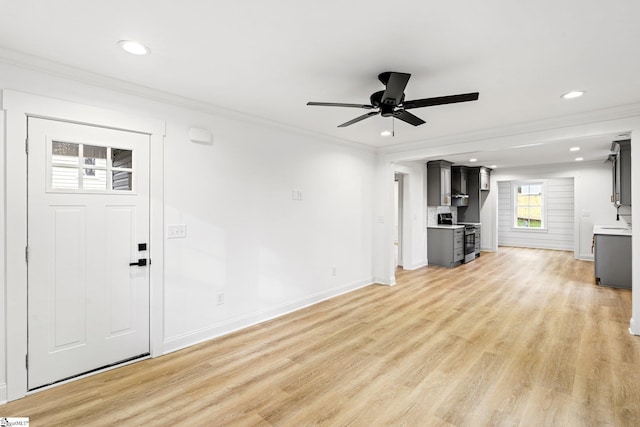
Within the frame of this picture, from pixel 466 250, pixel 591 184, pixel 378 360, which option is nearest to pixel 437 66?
pixel 378 360

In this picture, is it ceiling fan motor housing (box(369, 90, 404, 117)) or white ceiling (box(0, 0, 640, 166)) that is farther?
ceiling fan motor housing (box(369, 90, 404, 117))

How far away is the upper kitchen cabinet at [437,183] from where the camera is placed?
23.7ft

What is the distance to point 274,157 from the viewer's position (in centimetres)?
397

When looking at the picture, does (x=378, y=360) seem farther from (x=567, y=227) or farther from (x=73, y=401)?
(x=567, y=227)

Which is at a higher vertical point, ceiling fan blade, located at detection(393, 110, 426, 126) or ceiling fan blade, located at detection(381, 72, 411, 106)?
ceiling fan blade, located at detection(381, 72, 411, 106)

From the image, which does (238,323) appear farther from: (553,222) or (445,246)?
(553,222)

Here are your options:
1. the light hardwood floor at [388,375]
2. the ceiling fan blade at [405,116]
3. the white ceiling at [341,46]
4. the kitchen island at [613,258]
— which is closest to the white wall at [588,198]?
the kitchen island at [613,258]

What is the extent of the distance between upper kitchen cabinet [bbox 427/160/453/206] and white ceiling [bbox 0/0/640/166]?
3.95 meters

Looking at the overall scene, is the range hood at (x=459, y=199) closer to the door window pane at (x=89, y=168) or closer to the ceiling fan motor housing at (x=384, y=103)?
the ceiling fan motor housing at (x=384, y=103)

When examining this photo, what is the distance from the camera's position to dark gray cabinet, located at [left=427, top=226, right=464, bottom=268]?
7.05 metres

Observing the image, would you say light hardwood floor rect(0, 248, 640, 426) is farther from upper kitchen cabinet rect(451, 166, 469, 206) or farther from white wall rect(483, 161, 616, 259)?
white wall rect(483, 161, 616, 259)

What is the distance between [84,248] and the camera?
102 inches

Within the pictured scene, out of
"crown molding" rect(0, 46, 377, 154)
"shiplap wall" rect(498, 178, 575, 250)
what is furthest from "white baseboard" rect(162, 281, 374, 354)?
"shiplap wall" rect(498, 178, 575, 250)

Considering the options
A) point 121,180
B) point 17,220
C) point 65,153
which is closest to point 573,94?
point 121,180
